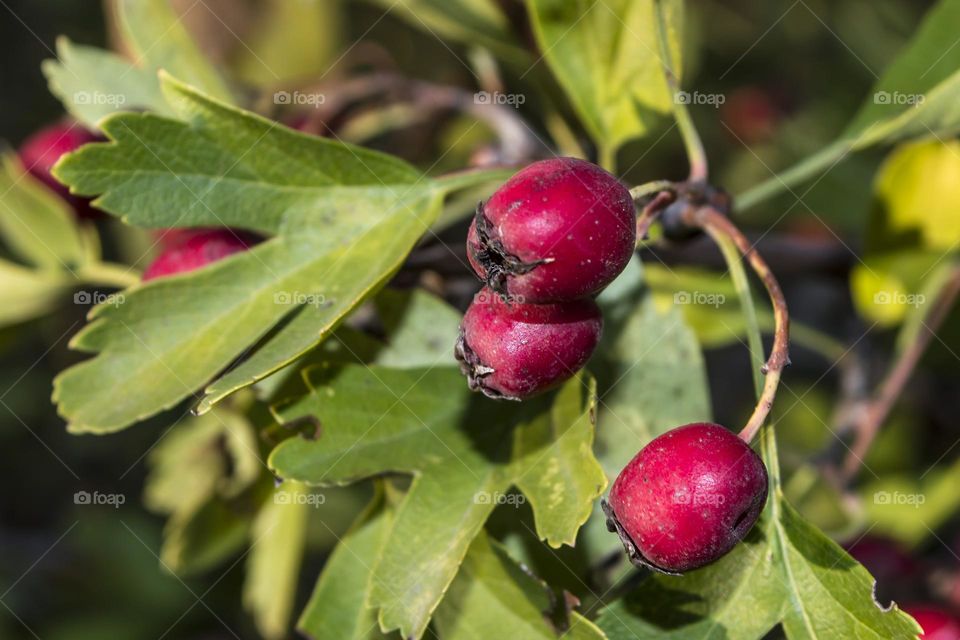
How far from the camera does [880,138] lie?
1484mm

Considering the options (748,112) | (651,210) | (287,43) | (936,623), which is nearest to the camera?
(651,210)

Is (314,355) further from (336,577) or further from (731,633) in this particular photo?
(731,633)

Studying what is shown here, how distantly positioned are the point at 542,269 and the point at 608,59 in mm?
626

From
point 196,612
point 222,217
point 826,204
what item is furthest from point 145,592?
point 826,204

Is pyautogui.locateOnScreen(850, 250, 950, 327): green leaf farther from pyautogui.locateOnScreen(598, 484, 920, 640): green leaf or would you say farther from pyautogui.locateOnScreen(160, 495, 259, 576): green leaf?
Answer: pyautogui.locateOnScreen(160, 495, 259, 576): green leaf

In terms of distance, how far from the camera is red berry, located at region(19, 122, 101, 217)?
72.5 inches

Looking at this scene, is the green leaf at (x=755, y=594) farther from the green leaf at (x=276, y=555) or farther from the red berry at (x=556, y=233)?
the green leaf at (x=276, y=555)

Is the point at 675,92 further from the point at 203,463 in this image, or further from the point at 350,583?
the point at 203,463

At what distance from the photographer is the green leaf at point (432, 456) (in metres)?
1.16

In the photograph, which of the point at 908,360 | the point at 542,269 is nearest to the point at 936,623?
the point at 908,360

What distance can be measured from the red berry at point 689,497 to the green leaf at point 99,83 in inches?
44.7

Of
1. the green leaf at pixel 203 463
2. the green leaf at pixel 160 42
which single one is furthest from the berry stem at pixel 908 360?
the green leaf at pixel 160 42

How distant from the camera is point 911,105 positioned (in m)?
1.51

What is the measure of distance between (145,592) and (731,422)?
1829 millimetres
